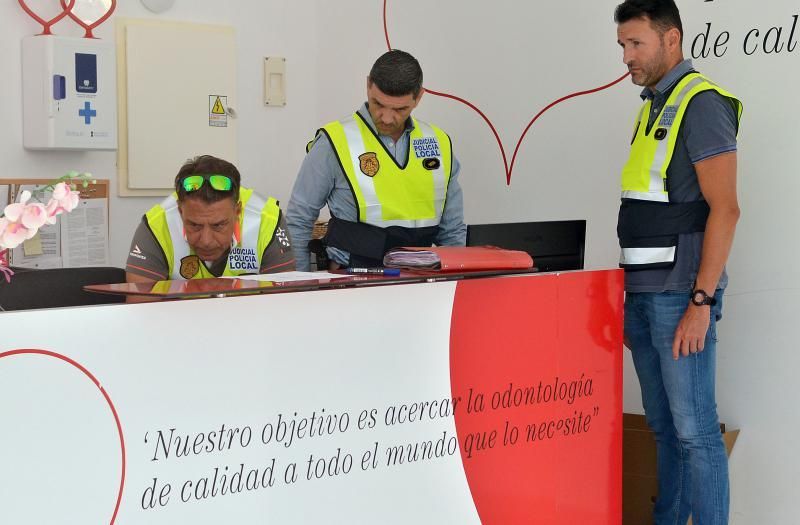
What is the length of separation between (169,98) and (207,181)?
2028 millimetres

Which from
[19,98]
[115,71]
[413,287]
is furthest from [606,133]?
[19,98]

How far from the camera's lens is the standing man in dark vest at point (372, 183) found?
320cm

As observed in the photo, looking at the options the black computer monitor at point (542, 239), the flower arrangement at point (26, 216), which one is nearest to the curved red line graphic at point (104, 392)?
the flower arrangement at point (26, 216)

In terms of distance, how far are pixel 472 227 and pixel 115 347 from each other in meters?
1.29

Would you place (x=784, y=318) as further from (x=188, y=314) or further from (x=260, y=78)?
(x=260, y=78)

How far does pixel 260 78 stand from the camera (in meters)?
4.83

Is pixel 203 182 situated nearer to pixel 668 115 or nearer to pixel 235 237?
pixel 235 237

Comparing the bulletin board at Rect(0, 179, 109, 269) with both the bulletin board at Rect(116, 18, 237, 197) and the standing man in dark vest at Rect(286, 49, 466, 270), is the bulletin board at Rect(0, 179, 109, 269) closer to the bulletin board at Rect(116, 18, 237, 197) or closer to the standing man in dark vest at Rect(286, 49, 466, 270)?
the bulletin board at Rect(116, 18, 237, 197)

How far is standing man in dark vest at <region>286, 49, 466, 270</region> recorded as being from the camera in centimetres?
320

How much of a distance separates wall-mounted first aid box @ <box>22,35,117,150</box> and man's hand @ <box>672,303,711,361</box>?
2.53m

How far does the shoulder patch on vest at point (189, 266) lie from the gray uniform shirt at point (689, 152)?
1.19 metres

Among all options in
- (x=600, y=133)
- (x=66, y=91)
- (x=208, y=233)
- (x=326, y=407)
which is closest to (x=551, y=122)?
(x=600, y=133)

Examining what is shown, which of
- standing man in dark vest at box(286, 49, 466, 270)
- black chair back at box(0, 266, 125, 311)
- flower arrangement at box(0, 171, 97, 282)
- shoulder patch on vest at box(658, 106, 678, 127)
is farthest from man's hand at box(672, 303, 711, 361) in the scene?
flower arrangement at box(0, 171, 97, 282)

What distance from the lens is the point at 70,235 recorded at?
418 cm
